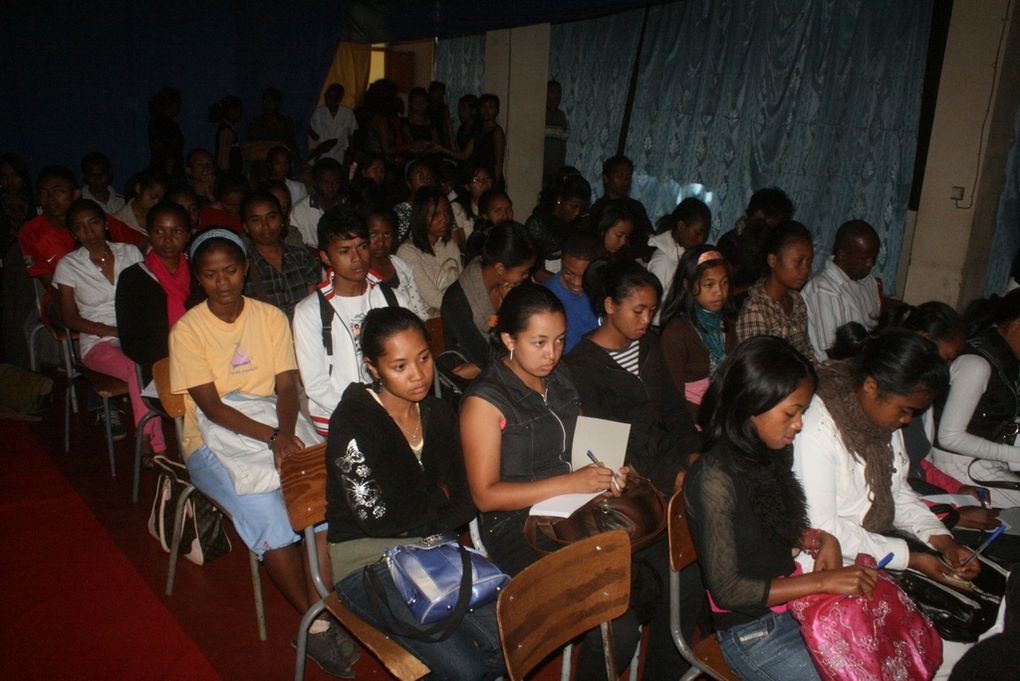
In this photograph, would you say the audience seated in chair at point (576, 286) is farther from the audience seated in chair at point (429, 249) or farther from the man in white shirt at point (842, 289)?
the man in white shirt at point (842, 289)

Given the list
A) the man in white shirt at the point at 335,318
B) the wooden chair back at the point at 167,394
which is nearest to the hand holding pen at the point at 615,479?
the man in white shirt at the point at 335,318

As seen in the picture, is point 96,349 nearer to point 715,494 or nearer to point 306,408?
point 306,408

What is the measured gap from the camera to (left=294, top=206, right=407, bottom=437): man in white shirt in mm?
3178

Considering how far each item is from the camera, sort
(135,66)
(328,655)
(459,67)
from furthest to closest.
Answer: (459,67) → (135,66) → (328,655)

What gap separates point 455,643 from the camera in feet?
6.88

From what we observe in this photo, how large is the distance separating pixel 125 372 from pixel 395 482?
2488mm

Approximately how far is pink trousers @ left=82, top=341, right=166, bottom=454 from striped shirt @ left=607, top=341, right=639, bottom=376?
8.34 feet

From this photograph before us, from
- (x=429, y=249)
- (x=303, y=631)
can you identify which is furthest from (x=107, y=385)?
(x=303, y=631)

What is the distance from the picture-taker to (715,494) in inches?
79.3

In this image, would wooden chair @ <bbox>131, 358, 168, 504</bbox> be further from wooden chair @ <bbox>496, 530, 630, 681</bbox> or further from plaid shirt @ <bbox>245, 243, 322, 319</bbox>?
wooden chair @ <bbox>496, 530, 630, 681</bbox>

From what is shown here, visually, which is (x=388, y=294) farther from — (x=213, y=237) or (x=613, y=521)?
(x=613, y=521)

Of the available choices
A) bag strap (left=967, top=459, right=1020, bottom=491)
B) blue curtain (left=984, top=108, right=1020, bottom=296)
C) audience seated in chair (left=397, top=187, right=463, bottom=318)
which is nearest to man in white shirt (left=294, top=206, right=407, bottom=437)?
audience seated in chair (left=397, top=187, right=463, bottom=318)

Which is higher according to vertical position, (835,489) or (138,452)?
(835,489)

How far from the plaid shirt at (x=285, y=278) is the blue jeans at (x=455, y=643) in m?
2.21
